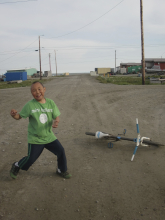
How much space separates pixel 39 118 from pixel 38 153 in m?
0.58

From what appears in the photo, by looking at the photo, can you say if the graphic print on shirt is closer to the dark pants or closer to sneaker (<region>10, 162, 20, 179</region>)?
the dark pants

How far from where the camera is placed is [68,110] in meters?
9.59

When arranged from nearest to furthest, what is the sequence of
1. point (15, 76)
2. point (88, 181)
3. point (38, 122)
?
point (38, 122) → point (88, 181) → point (15, 76)

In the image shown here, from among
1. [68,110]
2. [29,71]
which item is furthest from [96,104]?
[29,71]

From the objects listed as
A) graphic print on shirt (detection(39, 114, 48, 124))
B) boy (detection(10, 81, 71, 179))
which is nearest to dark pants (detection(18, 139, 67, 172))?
boy (detection(10, 81, 71, 179))

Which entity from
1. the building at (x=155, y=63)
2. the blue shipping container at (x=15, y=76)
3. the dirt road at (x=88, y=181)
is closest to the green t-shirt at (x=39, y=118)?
the dirt road at (x=88, y=181)

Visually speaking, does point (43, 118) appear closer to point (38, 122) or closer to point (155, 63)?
point (38, 122)

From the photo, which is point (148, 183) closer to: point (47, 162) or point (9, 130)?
point (47, 162)

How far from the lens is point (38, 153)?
3.82 meters

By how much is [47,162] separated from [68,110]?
5.01m

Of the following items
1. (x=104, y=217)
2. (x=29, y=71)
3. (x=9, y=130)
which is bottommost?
(x=104, y=217)

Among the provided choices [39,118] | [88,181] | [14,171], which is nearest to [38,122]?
[39,118]

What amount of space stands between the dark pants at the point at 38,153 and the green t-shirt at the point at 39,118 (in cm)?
8

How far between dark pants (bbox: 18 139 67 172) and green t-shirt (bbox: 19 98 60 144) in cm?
8
